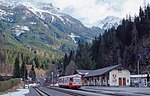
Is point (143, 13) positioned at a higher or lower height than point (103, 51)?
higher

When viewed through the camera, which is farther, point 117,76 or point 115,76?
point 117,76

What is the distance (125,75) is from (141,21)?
60918 millimetres

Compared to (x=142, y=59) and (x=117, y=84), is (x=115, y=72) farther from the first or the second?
(x=142, y=59)

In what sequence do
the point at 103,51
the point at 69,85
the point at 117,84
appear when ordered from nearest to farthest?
the point at 69,85 → the point at 117,84 → the point at 103,51

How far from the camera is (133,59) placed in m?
136

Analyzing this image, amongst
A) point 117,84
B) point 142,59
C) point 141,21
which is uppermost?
point 141,21

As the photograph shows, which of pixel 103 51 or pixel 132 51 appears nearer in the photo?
pixel 132 51

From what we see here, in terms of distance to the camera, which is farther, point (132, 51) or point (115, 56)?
point (115, 56)

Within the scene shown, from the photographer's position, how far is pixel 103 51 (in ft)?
527

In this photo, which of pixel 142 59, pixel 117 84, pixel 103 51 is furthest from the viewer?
pixel 103 51

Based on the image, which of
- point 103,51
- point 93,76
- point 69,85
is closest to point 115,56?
point 103,51

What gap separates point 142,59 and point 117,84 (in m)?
38.6

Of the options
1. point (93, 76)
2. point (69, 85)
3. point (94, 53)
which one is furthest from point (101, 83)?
point (94, 53)

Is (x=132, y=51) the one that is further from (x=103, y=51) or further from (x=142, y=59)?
(x=103, y=51)
